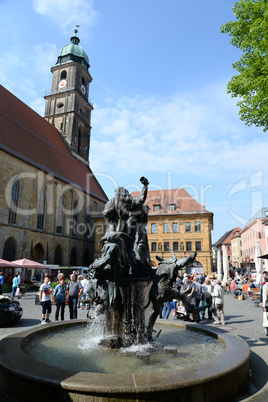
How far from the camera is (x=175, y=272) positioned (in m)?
5.70

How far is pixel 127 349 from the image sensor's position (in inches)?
192

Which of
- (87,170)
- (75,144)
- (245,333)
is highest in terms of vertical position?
(75,144)

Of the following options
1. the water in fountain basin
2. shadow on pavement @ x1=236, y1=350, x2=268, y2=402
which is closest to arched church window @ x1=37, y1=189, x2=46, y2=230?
the water in fountain basin

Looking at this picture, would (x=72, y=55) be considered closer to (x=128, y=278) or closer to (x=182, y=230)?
(x=182, y=230)

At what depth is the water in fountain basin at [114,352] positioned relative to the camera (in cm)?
409

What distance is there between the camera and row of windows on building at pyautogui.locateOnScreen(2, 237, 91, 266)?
29156mm

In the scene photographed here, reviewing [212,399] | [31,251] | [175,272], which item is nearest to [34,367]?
[212,399]

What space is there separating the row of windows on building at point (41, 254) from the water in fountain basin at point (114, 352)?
25.3 meters

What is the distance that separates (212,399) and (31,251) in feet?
104

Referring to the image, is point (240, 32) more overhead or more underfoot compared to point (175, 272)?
more overhead

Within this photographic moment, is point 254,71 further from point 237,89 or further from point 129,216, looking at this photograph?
point 129,216

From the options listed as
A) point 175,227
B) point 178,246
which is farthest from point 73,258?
point 175,227

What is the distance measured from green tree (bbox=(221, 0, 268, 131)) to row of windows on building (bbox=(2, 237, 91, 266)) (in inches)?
1009

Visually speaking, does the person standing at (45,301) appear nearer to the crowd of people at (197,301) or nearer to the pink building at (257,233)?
the crowd of people at (197,301)
